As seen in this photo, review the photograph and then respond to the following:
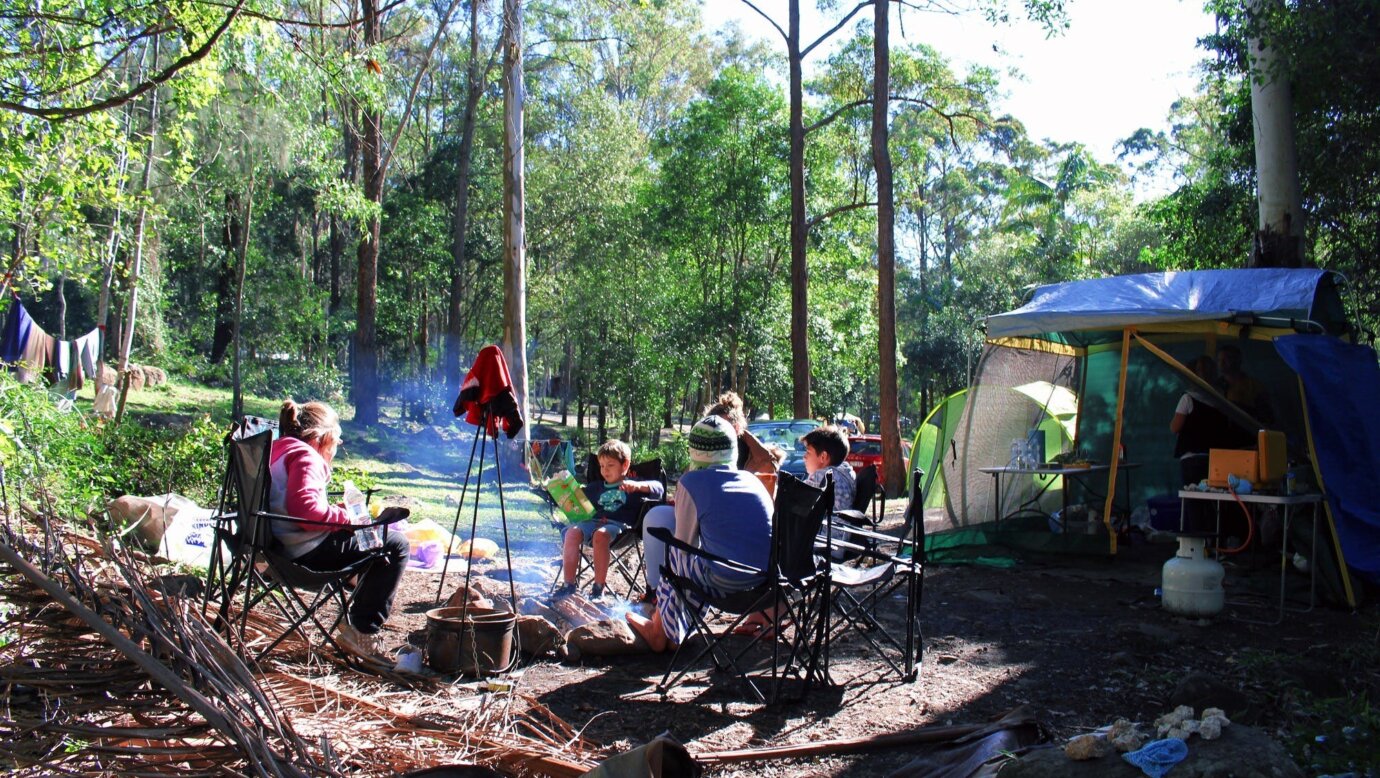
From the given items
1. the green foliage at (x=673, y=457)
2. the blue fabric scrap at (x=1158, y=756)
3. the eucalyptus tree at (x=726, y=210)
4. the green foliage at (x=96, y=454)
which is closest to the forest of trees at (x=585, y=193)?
the eucalyptus tree at (x=726, y=210)

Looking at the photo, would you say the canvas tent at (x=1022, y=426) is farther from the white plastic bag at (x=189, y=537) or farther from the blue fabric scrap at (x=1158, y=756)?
the blue fabric scrap at (x=1158, y=756)

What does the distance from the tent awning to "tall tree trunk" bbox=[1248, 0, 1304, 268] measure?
1542mm

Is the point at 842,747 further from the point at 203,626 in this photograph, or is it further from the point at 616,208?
the point at 616,208

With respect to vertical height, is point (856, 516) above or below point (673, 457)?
above

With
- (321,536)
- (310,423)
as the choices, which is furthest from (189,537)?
(321,536)

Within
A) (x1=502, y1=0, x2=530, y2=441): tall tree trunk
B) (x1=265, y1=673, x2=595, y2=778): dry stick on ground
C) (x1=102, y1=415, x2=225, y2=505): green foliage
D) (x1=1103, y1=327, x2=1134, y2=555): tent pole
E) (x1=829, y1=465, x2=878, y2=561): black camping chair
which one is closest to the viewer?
(x1=265, y1=673, x2=595, y2=778): dry stick on ground

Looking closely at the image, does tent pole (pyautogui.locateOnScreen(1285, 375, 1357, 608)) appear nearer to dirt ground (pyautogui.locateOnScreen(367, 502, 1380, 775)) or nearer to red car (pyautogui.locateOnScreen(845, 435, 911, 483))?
dirt ground (pyautogui.locateOnScreen(367, 502, 1380, 775))

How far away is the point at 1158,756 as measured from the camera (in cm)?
224

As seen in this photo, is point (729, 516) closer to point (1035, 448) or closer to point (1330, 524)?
point (1330, 524)

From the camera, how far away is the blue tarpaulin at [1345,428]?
5.63 m

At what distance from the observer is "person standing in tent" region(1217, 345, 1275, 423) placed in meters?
6.85

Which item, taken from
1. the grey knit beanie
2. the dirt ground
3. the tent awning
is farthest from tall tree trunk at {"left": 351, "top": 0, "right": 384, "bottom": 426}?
the grey knit beanie

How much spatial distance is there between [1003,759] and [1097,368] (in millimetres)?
6740

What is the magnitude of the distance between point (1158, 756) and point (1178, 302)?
197 inches
